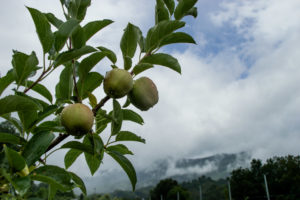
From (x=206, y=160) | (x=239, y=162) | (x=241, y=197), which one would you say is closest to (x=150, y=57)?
(x=241, y=197)

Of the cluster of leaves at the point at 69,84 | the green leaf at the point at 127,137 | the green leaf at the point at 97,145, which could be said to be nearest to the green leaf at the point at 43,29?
the cluster of leaves at the point at 69,84

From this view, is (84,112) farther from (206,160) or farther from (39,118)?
(206,160)

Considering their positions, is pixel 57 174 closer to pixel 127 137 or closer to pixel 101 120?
pixel 101 120

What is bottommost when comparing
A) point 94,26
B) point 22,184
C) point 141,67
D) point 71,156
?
point 22,184

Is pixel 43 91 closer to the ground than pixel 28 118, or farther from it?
farther from it

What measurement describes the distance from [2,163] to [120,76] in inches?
13.1

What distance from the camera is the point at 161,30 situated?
0.72 metres

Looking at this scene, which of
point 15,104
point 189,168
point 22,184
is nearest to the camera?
point 22,184

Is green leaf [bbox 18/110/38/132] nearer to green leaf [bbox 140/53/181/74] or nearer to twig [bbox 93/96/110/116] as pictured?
twig [bbox 93/96/110/116]

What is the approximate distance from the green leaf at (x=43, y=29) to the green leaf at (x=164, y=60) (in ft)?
→ 0.82

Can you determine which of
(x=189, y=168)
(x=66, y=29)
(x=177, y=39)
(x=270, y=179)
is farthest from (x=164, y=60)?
(x=189, y=168)

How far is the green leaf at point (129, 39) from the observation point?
76cm

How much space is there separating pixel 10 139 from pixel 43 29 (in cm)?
28

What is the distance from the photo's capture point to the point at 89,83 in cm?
77
